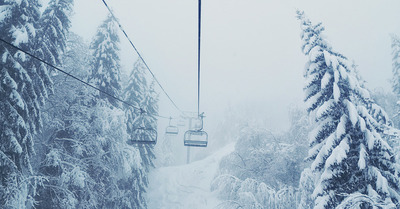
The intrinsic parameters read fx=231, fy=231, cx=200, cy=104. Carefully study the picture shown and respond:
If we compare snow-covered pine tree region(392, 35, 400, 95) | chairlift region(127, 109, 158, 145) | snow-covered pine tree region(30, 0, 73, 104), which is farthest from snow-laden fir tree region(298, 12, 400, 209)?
snow-covered pine tree region(392, 35, 400, 95)

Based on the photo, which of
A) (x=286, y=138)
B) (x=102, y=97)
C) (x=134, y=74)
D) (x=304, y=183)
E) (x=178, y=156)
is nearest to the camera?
(x=304, y=183)

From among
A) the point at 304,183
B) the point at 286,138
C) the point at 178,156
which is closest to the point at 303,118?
the point at 286,138

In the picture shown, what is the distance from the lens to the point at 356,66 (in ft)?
64.5

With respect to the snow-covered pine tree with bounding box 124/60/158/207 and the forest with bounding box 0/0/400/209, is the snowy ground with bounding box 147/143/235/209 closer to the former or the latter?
the forest with bounding box 0/0/400/209

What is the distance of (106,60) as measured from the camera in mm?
17578

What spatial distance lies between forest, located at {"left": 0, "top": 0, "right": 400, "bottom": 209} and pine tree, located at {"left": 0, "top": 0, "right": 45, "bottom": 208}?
46mm

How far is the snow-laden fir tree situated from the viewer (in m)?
6.75

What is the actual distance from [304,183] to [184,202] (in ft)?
55.2

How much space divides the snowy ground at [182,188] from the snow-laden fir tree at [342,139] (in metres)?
17.6

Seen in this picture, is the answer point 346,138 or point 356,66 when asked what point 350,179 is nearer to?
point 346,138

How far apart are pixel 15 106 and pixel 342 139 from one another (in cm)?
1336

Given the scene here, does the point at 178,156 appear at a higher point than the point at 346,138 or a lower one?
Answer: lower

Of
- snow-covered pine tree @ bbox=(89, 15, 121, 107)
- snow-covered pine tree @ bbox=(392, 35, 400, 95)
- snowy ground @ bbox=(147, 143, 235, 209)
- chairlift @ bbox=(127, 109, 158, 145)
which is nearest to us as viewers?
chairlift @ bbox=(127, 109, 158, 145)

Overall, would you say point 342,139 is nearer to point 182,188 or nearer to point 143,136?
point 143,136
